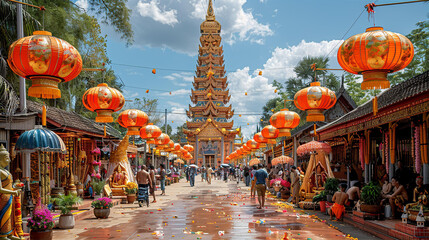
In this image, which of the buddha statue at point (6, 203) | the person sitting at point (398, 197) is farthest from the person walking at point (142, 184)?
the person sitting at point (398, 197)

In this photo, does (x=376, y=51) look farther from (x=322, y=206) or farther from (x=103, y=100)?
(x=322, y=206)

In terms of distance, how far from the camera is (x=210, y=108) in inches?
2335

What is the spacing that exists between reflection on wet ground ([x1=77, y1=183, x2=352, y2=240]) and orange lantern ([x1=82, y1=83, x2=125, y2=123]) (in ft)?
10.6

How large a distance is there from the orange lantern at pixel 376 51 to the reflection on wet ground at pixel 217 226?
12.7 feet

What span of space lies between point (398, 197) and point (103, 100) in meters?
8.03

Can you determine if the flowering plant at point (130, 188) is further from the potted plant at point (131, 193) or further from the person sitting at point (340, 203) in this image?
the person sitting at point (340, 203)

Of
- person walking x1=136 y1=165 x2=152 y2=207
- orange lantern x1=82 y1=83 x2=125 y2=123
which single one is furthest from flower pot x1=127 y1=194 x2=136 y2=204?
orange lantern x1=82 y1=83 x2=125 y2=123

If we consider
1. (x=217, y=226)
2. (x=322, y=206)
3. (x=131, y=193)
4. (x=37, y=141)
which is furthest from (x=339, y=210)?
(x=131, y=193)

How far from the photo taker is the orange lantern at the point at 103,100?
1127cm

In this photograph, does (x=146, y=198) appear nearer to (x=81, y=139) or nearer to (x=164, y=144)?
(x=81, y=139)

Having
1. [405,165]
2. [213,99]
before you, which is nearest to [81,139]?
[405,165]

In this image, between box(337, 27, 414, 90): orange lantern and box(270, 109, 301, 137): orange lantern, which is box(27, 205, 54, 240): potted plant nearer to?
box(337, 27, 414, 90): orange lantern

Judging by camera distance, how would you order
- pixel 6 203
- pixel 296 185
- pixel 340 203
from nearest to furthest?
pixel 6 203 → pixel 340 203 → pixel 296 185

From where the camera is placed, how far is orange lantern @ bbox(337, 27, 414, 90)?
698 centimetres
